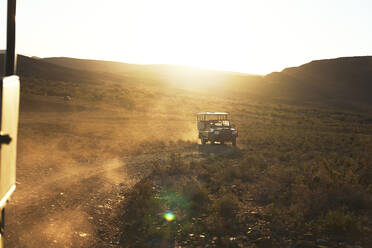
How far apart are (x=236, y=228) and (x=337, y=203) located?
3.03 metres

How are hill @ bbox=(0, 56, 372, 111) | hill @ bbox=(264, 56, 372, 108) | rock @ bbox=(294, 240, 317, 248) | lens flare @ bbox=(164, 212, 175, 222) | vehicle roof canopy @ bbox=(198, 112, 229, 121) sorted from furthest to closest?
hill @ bbox=(264, 56, 372, 108) → hill @ bbox=(0, 56, 372, 111) → vehicle roof canopy @ bbox=(198, 112, 229, 121) → lens flare @ bbox=(164, 212, 175, 222) → rock @ bbox=(294, 240, 317, 248)

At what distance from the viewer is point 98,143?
2070cm

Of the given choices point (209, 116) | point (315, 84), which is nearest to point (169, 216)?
point (209, 116)

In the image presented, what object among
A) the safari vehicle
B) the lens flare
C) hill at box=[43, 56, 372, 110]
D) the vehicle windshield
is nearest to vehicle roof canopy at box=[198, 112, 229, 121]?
the safari vehicle

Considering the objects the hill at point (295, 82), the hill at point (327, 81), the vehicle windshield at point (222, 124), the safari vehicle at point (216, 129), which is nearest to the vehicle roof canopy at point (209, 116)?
the safari vehicle at point (216, 129)

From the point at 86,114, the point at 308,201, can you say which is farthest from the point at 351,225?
the point at 86,114

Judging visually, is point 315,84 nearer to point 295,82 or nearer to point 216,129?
point 295,82

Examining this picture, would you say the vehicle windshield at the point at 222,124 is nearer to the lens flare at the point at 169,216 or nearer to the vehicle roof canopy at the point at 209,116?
the vehicle roof canopy at the point at 209,116

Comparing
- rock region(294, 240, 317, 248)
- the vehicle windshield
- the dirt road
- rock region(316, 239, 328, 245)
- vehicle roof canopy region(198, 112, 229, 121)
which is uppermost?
vehicle roof canopy region(198, 112, 229, 121)

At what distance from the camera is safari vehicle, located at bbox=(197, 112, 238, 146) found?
21.8m

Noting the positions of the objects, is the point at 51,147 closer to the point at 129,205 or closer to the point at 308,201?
the point at 129,205

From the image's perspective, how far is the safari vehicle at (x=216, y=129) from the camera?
2184 centimetres

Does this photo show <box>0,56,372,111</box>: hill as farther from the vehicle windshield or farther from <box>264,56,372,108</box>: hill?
the vehicle windshield

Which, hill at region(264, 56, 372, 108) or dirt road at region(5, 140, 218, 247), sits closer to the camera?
dirt road at region(5, 140, 218, 247)
